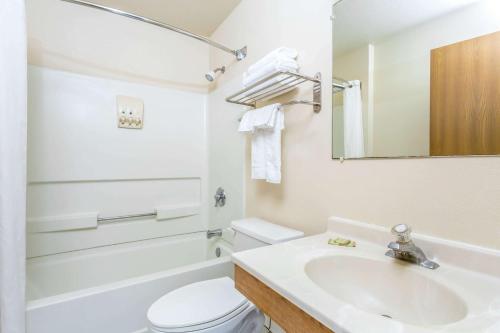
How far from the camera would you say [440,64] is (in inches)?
32.0

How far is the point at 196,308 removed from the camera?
41.9 inches

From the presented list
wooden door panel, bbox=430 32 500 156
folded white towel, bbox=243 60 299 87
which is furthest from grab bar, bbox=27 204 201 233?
wooden door panel, bbox=430 32 500 156

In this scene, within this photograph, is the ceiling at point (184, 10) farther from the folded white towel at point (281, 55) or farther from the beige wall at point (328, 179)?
the folded white towel at point (281, 55)

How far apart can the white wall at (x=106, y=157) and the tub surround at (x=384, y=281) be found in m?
1.50

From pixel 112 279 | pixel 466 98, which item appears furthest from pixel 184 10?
pixel 112 279

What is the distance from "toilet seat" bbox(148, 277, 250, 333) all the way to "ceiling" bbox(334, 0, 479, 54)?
1240mm

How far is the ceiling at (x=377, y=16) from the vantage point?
2.74 ft

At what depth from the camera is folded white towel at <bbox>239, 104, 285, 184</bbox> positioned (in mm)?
1336

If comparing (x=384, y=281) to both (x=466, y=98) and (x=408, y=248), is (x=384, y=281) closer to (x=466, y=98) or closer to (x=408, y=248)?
(x=408, y=248)

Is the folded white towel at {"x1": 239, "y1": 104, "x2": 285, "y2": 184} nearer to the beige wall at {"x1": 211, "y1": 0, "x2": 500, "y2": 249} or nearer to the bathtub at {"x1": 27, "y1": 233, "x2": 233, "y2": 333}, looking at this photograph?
the beige wall at {"x1": 211, "y1": 0, "x2": 500, "y2": 249}

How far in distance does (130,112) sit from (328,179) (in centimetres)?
164

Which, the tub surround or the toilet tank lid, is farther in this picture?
the toilet tank lid

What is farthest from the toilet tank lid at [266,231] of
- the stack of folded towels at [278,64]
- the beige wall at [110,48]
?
the beige wall at [110,48]

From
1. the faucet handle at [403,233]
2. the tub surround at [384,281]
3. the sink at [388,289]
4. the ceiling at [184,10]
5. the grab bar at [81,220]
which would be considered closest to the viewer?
the tub surround at [384,281]
